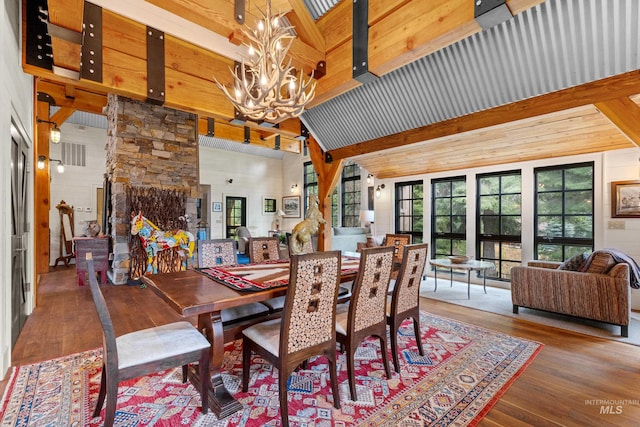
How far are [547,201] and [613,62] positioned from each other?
294 cm

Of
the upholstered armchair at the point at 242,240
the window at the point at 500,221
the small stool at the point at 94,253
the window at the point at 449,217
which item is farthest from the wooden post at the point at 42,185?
the window at the point at 500,221

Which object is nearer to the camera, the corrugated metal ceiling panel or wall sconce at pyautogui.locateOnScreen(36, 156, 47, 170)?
the corrugated metal ceiling panel

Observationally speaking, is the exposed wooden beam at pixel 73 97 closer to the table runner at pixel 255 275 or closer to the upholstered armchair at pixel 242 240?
the upholstered armchair at pixel 242 240

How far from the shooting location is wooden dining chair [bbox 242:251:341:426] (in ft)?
5.57

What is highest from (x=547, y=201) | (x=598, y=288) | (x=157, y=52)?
(x=157, y=52)

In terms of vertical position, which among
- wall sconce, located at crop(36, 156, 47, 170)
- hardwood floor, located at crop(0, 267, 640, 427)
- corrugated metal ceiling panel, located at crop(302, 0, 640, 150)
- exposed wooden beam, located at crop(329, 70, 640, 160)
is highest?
corrugated metal ceiling panel, located at crop(302, 0, 640, 150)

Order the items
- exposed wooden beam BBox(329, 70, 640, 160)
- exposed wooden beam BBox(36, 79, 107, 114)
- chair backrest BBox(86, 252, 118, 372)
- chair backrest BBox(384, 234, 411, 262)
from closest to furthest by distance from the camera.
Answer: chair backrest BBox(86, 252, 118, 372) → exposed wooden beam BBox(329, 70, 640, 160) → chair backrest BBox(384, 234, 411, 262) → exposed wooden beam BBox(36, 79, 107, 114)

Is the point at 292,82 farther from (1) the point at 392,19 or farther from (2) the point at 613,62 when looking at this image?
(2) the point at 613,62

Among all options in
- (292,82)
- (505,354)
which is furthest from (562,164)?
(292,82)

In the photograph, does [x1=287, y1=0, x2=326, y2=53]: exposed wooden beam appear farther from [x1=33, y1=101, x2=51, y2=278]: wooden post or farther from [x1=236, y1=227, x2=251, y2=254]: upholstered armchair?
[x1=236, y1=227, x2=251, y2=254]: upholstered armchair

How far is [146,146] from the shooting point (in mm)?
4984

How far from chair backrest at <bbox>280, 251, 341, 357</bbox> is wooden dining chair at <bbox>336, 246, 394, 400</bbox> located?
18 cm

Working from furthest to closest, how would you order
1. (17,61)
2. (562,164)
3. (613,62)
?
(562,164), (17,61), (613,62)

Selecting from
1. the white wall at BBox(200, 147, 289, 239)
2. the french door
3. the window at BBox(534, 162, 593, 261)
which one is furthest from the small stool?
the window at BBox(534, 162, 593, 261)
